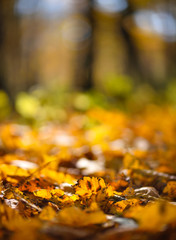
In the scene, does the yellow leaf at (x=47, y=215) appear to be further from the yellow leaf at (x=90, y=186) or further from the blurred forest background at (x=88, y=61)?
the blurred forest background at (x=88, y=61)

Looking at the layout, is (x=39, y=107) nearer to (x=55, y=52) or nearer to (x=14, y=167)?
(x=14, y=167)

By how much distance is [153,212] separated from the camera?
663mm

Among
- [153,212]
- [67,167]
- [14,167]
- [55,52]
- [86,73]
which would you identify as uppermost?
[153,212]

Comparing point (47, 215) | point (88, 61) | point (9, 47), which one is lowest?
point (88, 61)

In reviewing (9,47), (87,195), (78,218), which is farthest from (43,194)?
(9,47)

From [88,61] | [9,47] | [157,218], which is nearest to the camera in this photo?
[157,218]

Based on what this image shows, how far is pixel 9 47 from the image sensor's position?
5.74 meters

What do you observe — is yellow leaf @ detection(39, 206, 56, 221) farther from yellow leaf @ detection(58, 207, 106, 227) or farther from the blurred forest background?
the blurred forest background

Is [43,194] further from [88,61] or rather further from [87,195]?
[88,61]

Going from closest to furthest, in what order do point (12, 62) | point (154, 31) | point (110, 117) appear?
point (110, 117) < point (12, 62) < point (154, 31)

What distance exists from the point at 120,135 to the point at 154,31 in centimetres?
1103

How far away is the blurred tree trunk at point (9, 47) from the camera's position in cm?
516

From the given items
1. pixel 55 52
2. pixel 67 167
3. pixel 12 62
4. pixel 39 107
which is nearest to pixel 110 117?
pixel 39 107

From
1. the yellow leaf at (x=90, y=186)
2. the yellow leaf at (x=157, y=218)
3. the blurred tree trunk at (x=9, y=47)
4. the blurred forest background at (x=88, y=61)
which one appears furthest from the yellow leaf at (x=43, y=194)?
the blurred tree trunk at (x=9, y=47)
